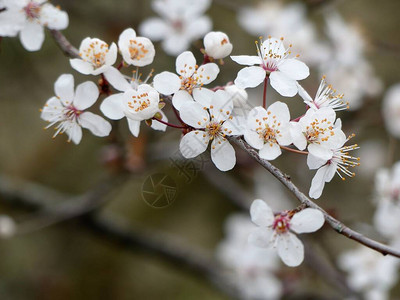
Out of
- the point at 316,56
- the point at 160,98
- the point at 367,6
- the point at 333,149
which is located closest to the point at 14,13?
the point at 160,98

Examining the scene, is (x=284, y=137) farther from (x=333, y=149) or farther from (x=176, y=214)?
(x=176, y=214)

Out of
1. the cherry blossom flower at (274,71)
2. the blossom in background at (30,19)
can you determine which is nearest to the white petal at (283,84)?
the cherry blossom flower at (274,71)

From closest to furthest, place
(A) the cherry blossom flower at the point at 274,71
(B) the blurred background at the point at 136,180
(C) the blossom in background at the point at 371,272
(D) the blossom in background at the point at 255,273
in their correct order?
(A) the cherry blossom flower at the point at 274,71
(C) the blossom in background at the point at 371,272
(D) the blossom in background at the point at 255,273
(B) the blurred background at the point at 136,180

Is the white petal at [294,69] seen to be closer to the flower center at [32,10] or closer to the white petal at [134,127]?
the white petal at [134,127]

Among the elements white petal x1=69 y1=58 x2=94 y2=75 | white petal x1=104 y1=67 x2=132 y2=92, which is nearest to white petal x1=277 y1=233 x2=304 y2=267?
white petal x1=104 y1=67 x2=132 y2=92

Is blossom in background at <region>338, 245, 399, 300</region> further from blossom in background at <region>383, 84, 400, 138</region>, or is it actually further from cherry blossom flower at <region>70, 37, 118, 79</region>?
cherry blossom flower at <region>70, 37, 118, 79</region>

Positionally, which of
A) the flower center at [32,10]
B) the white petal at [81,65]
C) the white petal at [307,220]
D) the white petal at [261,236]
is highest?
the flower center at [32,10]
